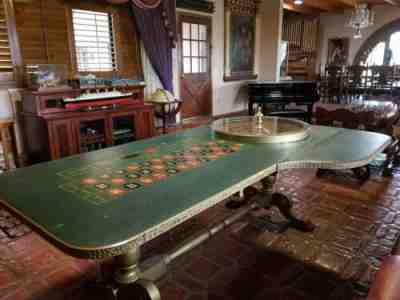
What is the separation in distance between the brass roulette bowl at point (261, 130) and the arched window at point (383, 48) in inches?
352

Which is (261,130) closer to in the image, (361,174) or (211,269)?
(211,269)

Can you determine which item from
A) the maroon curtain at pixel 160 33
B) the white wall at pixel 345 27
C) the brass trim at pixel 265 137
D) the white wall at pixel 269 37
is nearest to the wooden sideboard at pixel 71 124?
the maroon curtain at pixel 160 33

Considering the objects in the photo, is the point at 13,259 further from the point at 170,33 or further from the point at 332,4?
the point at 332,4

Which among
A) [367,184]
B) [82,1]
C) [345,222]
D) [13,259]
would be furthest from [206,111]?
[13,259]

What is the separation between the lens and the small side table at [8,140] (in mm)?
3842

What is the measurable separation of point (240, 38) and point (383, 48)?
5.63 m

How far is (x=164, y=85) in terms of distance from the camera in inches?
222

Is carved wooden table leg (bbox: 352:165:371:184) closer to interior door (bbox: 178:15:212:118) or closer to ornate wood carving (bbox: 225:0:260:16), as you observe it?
interior door (bbox: 178:15:212:118)

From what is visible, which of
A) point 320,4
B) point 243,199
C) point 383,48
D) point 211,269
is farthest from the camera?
point 383,48

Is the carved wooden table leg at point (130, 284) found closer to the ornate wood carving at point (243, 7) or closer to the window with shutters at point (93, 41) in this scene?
the window with shutters at point (93, 41)

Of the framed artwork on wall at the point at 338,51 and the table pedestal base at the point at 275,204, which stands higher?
the framed artwork on wall at the point at 338,51

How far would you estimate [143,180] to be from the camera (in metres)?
1.52

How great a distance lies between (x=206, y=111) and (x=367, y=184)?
4.22 meters

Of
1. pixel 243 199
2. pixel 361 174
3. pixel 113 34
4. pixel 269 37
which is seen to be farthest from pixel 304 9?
pixel 243 199
